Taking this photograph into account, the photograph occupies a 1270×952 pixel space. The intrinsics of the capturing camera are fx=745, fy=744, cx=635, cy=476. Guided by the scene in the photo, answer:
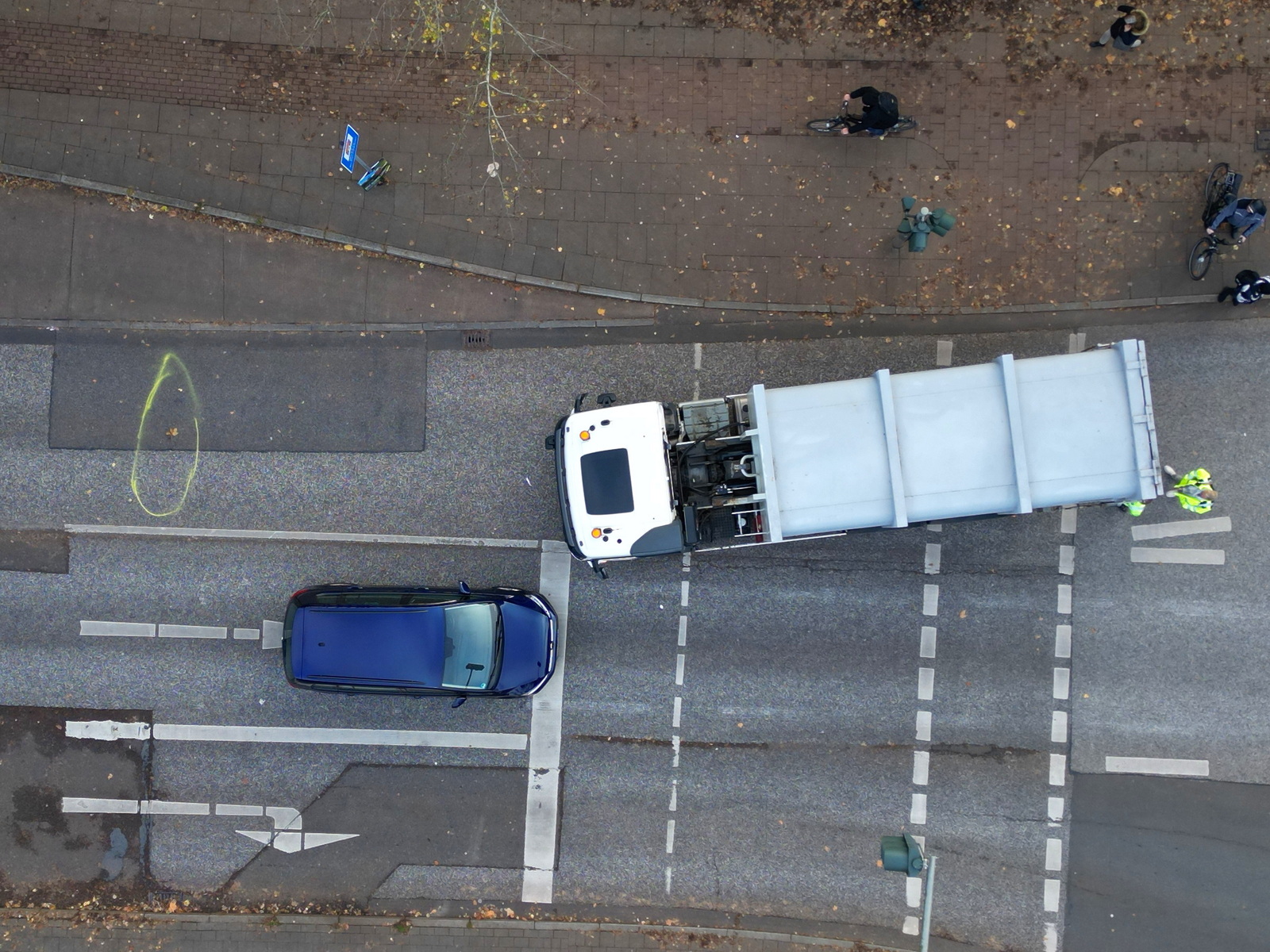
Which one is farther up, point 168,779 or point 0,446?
point 0,446

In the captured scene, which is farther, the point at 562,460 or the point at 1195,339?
the point at 1195,339

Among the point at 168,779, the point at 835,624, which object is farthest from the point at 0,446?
the point at 835,624

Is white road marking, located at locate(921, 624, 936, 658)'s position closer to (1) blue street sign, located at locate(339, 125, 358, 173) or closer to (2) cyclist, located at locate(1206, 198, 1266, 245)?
(2) cyclist, located at locate(1206, 198, 1266, 245)

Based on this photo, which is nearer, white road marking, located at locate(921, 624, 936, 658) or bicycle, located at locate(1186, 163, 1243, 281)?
bicycle, located at locate(1186, 163, 1243, 281)

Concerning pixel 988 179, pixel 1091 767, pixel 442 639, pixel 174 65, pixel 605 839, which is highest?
pixel 174 65

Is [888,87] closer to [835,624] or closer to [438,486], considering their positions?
[835,624]

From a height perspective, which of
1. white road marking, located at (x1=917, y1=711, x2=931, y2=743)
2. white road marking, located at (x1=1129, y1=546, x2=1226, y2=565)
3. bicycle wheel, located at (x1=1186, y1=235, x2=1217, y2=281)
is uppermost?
bicycle wheel, located at (x1=1186, y1=235, x2=1217, y2=281)

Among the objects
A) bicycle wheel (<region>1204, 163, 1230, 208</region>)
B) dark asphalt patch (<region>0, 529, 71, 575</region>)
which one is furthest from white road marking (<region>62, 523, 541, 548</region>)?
bicycle wheel (<region>1204, 163, 1230, 208</region>)
